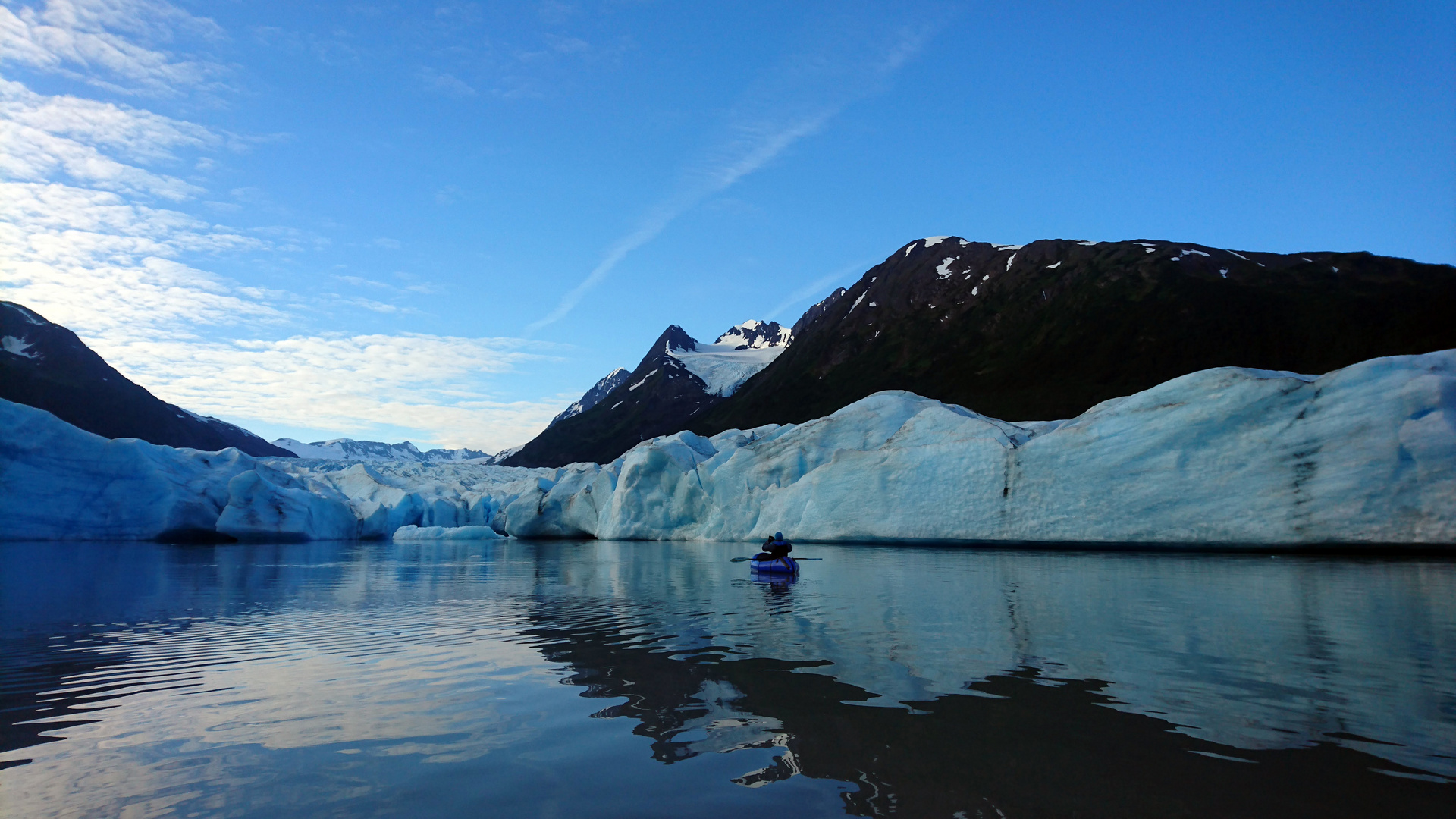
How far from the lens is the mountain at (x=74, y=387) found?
337 ft

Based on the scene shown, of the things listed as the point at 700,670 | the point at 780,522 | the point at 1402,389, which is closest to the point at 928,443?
the point at 780,522

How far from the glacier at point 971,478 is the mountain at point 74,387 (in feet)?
253

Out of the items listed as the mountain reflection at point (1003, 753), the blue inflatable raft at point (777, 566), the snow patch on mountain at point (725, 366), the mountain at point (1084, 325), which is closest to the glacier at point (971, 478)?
the blue inflatable raft at point (777, 566)

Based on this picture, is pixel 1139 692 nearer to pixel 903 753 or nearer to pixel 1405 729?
pixel 1405 729

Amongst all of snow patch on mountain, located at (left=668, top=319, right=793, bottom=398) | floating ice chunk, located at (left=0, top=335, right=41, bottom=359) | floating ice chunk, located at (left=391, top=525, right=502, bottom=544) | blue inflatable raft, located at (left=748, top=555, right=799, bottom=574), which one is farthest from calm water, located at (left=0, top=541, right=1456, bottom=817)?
snow patch on mountain, located at (left=668, top=319, right=793, bottom=398)

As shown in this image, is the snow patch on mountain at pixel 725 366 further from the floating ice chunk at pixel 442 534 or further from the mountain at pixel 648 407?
the floating ice chunk at pixel 442 534

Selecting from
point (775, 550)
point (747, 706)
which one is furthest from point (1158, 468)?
point (747, 706)

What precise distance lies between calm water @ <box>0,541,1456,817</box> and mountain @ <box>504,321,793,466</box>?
12589 centimetres

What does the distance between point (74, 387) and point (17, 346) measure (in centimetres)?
1481

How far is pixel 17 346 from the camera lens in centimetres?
11300

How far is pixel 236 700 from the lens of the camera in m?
6.01

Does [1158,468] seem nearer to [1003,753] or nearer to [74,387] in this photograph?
[1003,753]

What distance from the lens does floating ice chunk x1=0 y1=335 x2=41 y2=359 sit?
11075cm

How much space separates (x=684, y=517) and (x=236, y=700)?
3389 centimetres
